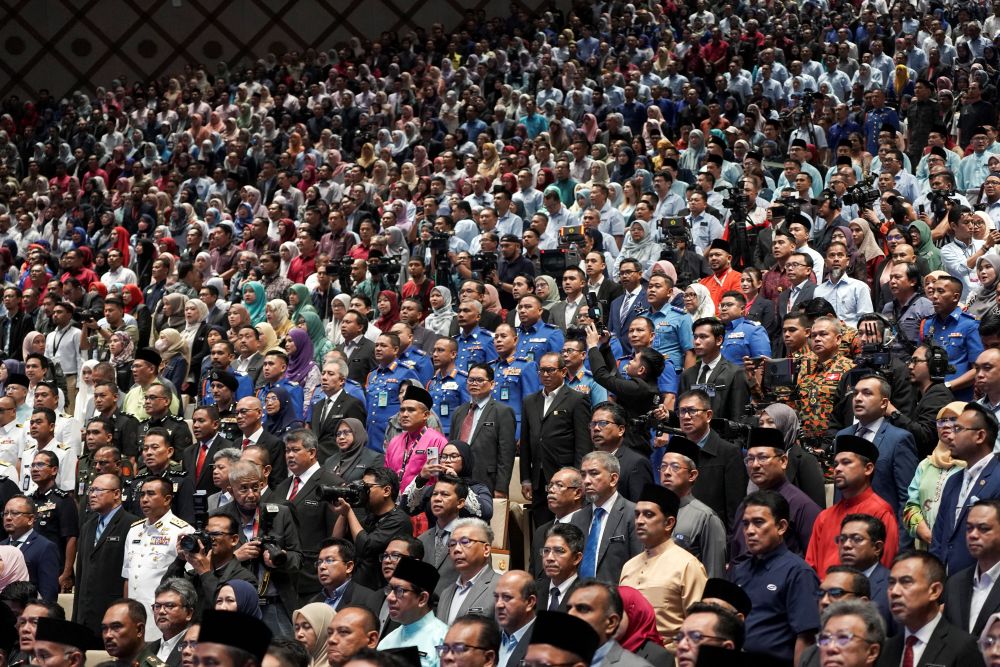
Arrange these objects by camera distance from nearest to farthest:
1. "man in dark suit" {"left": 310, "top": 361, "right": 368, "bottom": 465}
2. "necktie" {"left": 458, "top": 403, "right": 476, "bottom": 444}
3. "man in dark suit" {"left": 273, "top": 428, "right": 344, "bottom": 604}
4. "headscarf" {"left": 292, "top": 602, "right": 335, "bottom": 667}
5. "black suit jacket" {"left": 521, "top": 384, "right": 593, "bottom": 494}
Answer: "headscarf" {"left": 292, "top": 602, "right": 335, "bottom": 667} → "man in dark suit" {"left": 273, "top": 428, "right": 344, "bottom": 604} → "black suit jacket" {"left": 521, "top": 384, "right": 593, "bottom": 494} → "necktie" {"left": 458, "top": 403, "right": 476, "bottom": 444} → "man in dark suit" {"left": 310, "top": 361, "right": 368, "bottom": 465}

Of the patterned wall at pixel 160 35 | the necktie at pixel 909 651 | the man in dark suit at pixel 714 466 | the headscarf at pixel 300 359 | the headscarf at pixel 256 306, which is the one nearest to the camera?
the necktie at pixel 909 651

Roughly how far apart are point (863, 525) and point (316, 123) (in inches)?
494

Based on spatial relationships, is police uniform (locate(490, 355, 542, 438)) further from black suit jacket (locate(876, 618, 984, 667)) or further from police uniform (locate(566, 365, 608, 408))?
black suit jacket (locate(876, 618, 984, 667))

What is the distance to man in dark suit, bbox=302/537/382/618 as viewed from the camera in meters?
5.99

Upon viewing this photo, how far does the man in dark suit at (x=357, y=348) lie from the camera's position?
30.1ft

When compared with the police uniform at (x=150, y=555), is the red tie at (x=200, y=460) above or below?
above

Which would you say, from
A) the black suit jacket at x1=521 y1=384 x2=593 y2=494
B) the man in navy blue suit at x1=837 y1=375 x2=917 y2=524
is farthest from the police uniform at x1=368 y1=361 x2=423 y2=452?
the man in navy blue suit at x1=837 y1=375 x2=917 y2=524

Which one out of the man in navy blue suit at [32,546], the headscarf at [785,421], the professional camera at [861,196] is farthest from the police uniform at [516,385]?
the professional camera at [861,196]

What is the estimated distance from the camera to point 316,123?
1667cm

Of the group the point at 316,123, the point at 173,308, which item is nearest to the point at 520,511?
the point at 173,308

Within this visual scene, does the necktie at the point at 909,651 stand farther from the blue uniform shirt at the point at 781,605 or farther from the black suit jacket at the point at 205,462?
the black suit jacket at the point at 205,462

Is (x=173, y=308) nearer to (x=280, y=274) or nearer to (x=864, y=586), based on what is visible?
(x=280, y=274)

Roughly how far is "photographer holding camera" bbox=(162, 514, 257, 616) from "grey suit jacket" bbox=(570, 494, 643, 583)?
1.56m

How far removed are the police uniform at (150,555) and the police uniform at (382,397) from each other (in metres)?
1.69
